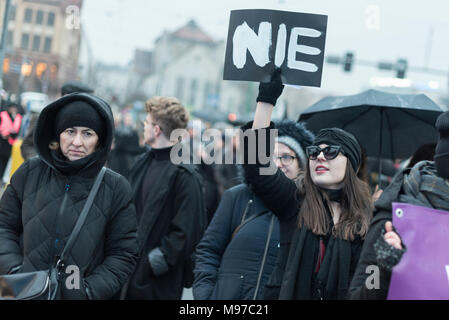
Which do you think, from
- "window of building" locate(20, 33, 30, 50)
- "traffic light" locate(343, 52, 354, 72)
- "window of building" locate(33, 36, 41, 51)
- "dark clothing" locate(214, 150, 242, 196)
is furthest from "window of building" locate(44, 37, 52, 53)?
"dark clothing" locate(214, 150, 242, 196)

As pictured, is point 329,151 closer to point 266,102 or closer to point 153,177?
point 266,102

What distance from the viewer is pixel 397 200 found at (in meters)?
2.62

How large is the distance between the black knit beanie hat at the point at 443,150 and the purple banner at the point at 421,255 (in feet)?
0.66

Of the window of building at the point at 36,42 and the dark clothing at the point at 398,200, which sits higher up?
the window of building at the point at 36,42

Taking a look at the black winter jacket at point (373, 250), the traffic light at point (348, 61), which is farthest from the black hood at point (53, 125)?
the traffic light at point (348, 61)

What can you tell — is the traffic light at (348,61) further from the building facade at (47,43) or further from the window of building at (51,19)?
the window of building at (51,19)

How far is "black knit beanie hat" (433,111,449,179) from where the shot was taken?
2641 millimetres

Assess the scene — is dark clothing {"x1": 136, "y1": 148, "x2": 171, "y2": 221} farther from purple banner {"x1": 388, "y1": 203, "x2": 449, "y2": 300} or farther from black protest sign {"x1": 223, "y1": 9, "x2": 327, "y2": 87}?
purple banner {"x1": 388, "y1": 203, "x2": 449, "y2": 300}

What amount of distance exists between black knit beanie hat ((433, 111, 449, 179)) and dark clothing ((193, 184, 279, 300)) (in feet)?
3.86

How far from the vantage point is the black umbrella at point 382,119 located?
5438 millimetres

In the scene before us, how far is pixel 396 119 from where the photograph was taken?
19.2 feet
